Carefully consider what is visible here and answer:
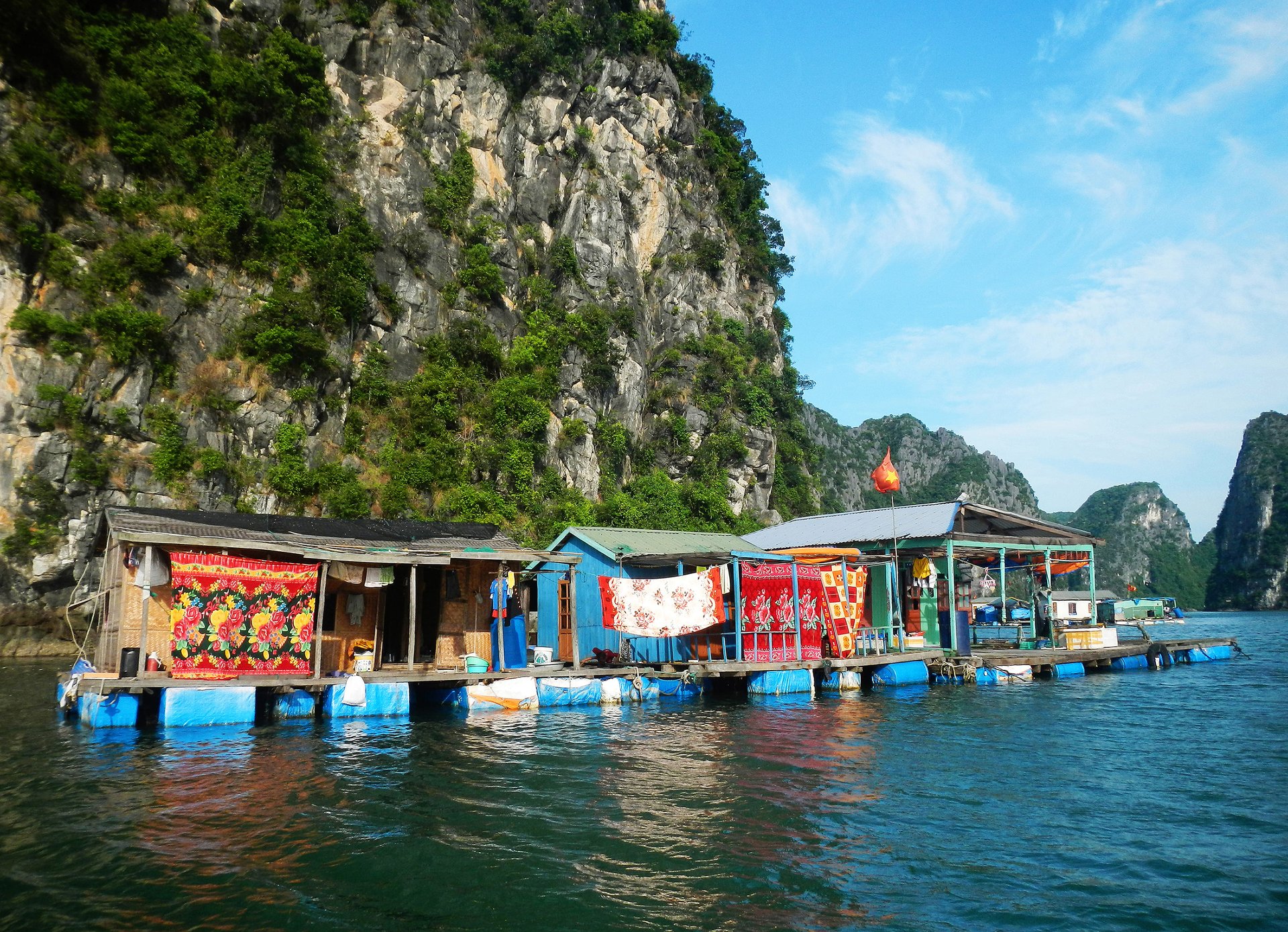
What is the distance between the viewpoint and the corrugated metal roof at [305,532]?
1739 centimetres

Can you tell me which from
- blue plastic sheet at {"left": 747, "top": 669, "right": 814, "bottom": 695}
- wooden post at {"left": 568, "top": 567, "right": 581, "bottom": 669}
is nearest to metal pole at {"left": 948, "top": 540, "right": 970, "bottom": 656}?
blue plastic sheet at {"left": 747, "top": 669, "right": 814, "bottom": 695}

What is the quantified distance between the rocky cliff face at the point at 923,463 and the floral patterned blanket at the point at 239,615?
12398 centimetres

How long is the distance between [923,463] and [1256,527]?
55011 mm

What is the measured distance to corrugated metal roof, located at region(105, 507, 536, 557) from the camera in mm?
17391

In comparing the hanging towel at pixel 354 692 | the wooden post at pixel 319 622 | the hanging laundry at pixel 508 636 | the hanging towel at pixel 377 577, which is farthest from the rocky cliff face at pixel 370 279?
the hanging towel at pixel 354 692

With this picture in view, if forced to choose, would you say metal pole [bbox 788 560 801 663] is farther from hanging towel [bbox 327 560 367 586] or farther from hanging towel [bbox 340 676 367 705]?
hanging towel [bbox 340 676 367 705]

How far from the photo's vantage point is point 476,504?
135ft

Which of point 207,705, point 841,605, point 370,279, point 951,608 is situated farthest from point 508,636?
point 370,279

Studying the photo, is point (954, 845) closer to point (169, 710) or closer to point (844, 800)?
point (844, 800)

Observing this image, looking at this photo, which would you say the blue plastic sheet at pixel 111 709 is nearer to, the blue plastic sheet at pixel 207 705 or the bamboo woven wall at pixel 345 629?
the blue plastic sheet at pixel 207 705

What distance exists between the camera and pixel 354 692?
1784 centimetres

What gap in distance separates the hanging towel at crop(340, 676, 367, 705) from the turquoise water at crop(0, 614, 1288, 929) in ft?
1.68

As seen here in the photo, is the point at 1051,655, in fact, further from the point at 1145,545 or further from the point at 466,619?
the point at 1145,545

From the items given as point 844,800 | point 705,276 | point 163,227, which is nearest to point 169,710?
point 844,800
